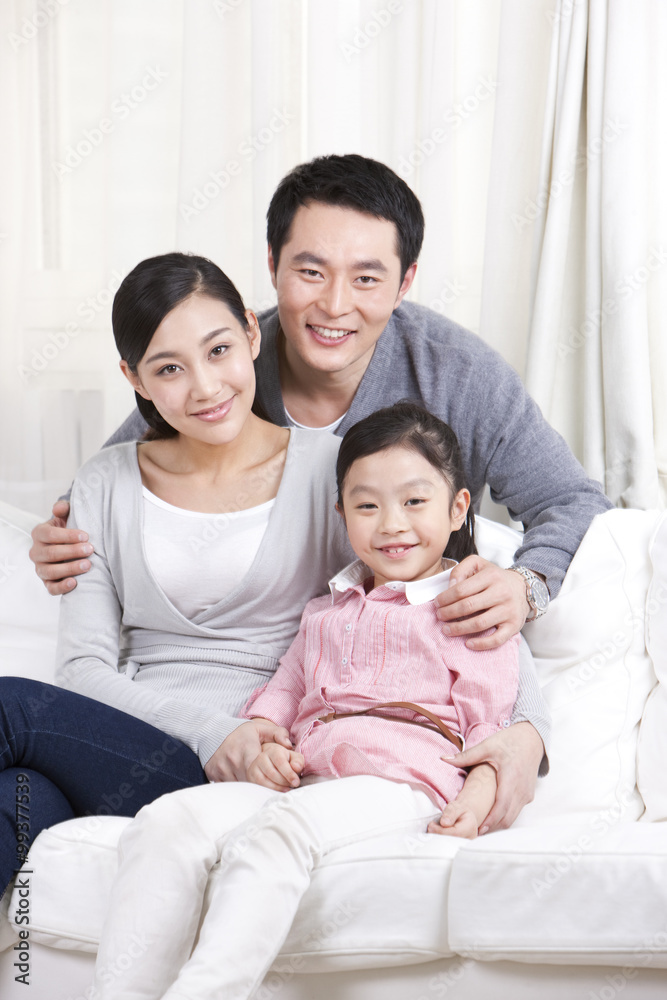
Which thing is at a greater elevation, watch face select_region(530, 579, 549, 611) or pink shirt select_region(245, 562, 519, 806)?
watch face select_region(530, 579, 549, 611)

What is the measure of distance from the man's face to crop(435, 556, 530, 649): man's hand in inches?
20.1

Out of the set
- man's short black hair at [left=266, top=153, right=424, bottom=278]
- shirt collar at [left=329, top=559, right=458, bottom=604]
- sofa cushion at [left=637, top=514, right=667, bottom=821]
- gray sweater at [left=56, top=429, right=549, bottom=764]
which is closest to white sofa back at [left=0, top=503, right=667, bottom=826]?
sofa cushion at [left=637, top=514, right=667, bottom=821]

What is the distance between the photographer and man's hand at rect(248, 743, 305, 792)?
3.93 ft

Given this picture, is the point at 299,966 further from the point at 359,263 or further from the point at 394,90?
the point at 394,90

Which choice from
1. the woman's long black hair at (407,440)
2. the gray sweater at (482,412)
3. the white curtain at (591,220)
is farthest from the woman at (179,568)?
the white curtain at (591,220)

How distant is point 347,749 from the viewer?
1.19 metres

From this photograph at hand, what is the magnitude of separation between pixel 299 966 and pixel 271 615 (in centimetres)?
53

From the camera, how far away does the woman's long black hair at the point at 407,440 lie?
1369mm

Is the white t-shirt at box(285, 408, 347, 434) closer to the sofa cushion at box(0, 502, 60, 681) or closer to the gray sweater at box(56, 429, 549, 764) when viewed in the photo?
the gray sweater at box(56, 429, 549, 764)

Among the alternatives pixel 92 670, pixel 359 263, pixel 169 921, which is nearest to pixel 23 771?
pixel 92 670

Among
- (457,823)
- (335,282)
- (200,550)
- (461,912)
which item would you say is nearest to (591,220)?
(335,282)

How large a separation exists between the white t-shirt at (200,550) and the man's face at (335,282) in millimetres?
356

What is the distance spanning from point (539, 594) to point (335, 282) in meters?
0.64

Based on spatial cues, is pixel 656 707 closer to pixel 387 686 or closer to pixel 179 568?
pixel 387 686
